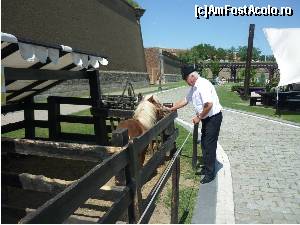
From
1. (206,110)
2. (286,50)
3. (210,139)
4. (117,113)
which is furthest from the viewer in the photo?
(286,50)

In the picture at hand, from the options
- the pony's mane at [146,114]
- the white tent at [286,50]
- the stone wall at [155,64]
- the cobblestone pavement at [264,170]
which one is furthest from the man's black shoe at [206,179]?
the stone wall at [155,64]

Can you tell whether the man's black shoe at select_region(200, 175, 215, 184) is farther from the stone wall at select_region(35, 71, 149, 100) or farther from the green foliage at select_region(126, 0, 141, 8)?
the green foliage at select_region(126, 0, 141, 8)

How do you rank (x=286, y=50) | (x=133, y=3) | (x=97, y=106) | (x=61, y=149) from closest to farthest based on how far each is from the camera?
1. (x=61, y=149)
2. (x=97, y=106)
3. (x=286, y=50)
4. (x=133, y=3)

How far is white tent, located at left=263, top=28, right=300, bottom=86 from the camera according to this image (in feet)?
56.2

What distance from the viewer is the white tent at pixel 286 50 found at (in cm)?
1714

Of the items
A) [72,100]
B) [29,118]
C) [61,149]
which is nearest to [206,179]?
[61,149]

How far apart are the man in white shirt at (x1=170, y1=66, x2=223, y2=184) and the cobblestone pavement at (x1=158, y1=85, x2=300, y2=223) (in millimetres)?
634

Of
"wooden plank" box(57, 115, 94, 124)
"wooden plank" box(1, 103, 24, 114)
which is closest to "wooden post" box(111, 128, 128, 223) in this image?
"wooden plank" box(1, 103, 24, 114)

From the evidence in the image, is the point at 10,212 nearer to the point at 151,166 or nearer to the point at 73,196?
the point at 151,166

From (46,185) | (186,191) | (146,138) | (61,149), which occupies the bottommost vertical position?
(186,191)

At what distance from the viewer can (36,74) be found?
21.4 feet

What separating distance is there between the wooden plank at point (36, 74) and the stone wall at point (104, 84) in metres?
15.2

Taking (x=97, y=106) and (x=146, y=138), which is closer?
(x=146, y=138)

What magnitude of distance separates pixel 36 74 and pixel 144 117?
83.4 inches
